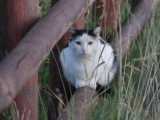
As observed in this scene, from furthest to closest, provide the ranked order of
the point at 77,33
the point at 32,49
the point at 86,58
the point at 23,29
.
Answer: the point at 86,58, the point at 77,33, the point at 23,29, the point at 32,49

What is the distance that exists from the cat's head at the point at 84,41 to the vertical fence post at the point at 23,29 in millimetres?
1000

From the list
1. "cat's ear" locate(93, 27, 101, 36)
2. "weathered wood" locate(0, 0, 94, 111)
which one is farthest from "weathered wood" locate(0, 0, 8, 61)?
"cat's ear" locate(93, 27, 101, 36)

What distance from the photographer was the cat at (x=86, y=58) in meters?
3.65

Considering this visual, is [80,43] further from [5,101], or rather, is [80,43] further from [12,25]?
[5,101]

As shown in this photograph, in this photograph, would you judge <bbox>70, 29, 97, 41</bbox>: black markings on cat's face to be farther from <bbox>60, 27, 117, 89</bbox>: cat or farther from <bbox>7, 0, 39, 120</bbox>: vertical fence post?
<bbox>7, 0, 39, 120</bbox>: vertical fence post

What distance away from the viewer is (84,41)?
369 cm

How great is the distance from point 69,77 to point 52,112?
13.6 inches

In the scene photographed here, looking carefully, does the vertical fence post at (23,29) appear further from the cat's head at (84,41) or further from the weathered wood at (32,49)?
the cat's head at (84,41)

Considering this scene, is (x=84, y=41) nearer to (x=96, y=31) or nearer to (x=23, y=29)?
(x=96, y=31)

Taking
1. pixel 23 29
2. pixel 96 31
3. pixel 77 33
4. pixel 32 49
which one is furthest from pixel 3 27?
pixel 96 31

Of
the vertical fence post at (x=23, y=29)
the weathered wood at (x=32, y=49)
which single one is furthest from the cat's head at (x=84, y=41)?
the vertical fence post at (x=23, y=29)

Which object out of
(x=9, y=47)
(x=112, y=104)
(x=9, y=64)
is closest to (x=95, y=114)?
(x=112, y=104)

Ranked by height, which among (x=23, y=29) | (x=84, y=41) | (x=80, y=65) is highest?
(x=23, y=29)

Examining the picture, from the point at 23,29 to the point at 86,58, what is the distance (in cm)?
120
